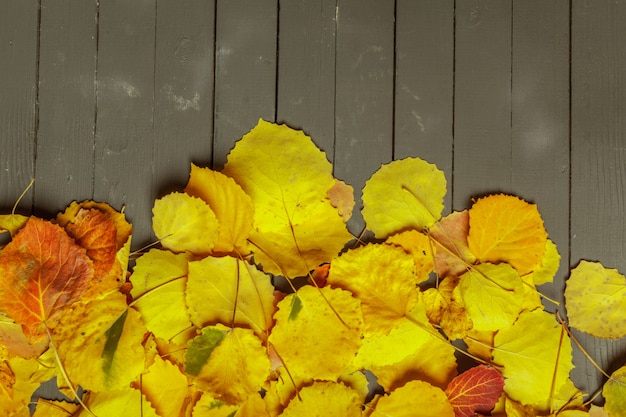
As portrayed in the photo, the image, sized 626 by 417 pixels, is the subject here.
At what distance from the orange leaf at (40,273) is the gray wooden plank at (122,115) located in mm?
113

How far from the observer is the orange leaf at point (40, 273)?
3.34ft

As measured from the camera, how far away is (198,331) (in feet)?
3.46

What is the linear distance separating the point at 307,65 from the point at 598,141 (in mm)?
543

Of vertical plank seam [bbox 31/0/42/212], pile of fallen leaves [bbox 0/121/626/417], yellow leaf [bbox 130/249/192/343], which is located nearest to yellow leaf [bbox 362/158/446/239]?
pile of fallen leaves [bbox 0/121/626/417]

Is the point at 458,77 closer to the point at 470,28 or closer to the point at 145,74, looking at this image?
the point at 470,28

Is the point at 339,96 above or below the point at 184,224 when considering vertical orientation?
Result: above

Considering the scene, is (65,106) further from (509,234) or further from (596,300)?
(596,300)

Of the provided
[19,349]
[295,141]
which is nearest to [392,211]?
[295,141]

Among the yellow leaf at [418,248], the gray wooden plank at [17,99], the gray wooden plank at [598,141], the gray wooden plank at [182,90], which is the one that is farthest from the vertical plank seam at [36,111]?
the gray wooden plank at [598,141]

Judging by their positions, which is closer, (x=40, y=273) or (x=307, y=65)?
(x=40, y=273)

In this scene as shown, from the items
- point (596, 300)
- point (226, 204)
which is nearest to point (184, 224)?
point (226, 204)

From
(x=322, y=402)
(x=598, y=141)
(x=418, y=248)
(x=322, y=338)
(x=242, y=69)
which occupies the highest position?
(x=242, y=69)

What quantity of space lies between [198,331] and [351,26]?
59cm

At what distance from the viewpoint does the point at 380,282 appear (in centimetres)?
107
